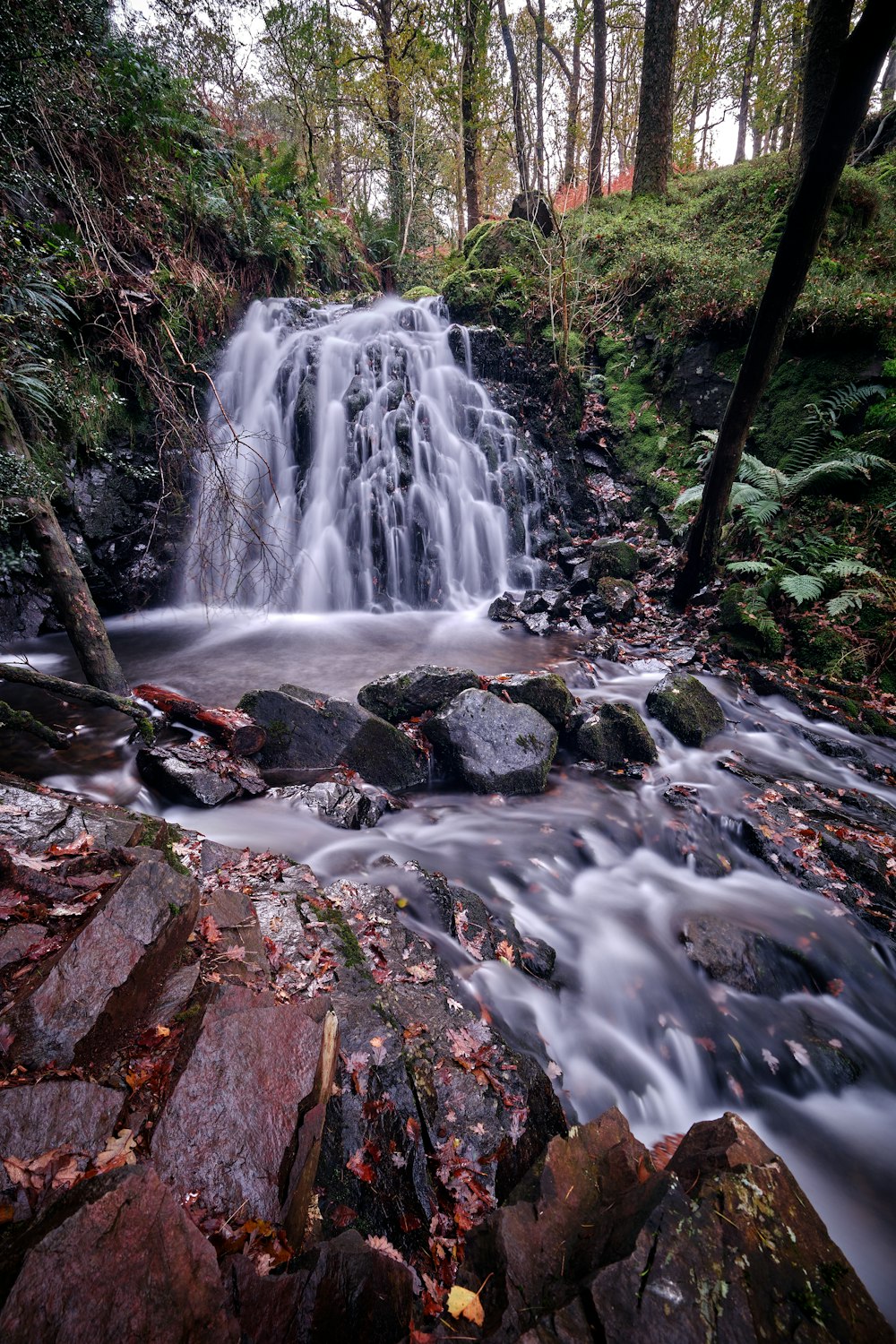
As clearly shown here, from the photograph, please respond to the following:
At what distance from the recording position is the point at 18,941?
2080mm

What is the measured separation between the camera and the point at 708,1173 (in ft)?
5.07

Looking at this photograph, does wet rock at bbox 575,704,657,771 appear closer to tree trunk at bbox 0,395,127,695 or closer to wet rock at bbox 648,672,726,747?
wet rock at bbox 648,672,726,747

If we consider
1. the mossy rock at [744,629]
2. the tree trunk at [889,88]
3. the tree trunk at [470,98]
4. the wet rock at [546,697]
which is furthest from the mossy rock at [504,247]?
the wet rock at [546,697]

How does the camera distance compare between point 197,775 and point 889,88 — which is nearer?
point 197,775

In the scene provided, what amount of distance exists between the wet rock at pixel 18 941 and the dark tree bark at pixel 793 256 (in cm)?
789

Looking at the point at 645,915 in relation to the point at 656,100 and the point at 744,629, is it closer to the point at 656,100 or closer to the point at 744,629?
the point at 744,629

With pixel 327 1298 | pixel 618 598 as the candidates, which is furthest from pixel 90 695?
pixel 618 598

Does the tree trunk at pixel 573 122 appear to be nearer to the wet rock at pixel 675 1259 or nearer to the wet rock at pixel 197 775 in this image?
the wet rock at pixel 197 775

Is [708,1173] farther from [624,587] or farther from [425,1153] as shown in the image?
[624,587]

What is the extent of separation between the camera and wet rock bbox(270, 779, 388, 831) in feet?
14.8

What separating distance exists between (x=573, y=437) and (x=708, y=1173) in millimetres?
12715

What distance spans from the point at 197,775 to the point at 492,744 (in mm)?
2687

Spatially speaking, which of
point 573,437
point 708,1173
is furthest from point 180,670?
point 573,437

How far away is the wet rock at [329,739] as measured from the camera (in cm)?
517
